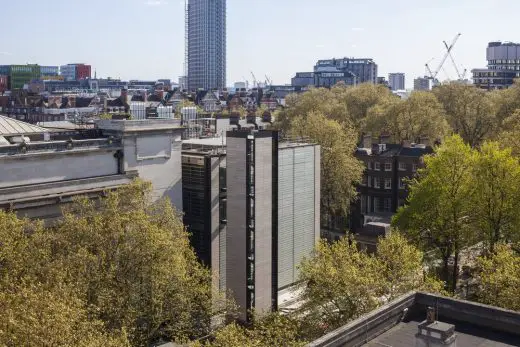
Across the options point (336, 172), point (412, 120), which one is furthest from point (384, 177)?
point (412, 120)

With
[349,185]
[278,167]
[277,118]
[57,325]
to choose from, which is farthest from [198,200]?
[277,118]

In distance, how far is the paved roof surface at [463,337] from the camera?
24.8m

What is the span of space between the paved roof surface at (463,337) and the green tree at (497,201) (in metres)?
24.2

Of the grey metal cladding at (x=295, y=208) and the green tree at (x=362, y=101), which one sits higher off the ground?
the green tree at (x=362, y=101)

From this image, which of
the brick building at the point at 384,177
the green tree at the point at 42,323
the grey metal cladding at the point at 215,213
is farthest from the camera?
the brick building at the point at 384,177

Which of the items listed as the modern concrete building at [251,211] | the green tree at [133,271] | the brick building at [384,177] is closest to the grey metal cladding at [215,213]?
the modern concrete building at [251,211]

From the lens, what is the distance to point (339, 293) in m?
36.0

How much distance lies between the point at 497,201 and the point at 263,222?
17555 millimetres

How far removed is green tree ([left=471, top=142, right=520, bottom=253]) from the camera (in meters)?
49.2

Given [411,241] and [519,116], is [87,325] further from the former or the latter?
[519,116]

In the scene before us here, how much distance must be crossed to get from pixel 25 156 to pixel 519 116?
6427 centimetres

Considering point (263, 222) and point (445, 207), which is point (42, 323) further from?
point (445, 207)

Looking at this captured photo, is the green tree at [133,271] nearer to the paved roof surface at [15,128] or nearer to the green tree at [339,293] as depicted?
the green tree at [339,293]

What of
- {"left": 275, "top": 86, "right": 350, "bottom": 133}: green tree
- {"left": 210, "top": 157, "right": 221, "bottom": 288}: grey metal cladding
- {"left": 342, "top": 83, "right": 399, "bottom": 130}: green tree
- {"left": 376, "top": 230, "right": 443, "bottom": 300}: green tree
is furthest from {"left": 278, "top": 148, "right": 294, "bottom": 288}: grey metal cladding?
{"left": 342, "top": 83, "right": 399, "bottom": 130}: green tree
